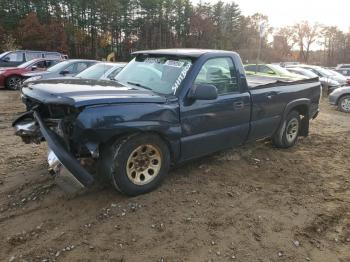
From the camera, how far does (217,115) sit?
16.2 ft

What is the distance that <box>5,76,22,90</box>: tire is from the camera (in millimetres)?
15469

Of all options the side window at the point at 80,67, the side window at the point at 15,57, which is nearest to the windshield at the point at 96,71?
the side window at the point at 80,67

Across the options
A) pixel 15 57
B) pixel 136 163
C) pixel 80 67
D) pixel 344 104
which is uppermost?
pixel 15 57

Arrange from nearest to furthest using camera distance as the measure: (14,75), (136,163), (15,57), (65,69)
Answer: (136,163)
(65,69)
(14,75)
(15,57)

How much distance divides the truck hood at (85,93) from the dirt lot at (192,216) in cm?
120

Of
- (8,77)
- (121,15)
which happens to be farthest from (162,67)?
(121,15)

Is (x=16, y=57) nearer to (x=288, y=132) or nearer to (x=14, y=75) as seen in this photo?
(x=14, y=75)

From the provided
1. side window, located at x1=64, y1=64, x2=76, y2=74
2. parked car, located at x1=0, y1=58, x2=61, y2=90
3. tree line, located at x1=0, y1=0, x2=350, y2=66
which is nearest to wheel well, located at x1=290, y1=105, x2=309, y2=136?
side window, located at x1=64, y1=64, x2=76, y2=74

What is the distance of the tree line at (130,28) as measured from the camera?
35000 mm

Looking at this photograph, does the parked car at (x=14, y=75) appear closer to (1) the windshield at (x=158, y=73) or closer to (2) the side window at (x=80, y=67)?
(2) the side window at (x=80, y=67)

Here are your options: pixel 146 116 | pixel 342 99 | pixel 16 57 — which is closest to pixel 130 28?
pixel 16 57

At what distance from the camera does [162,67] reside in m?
4.94

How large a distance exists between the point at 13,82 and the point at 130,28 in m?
31.8

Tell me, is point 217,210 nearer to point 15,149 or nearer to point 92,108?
point 92,108
